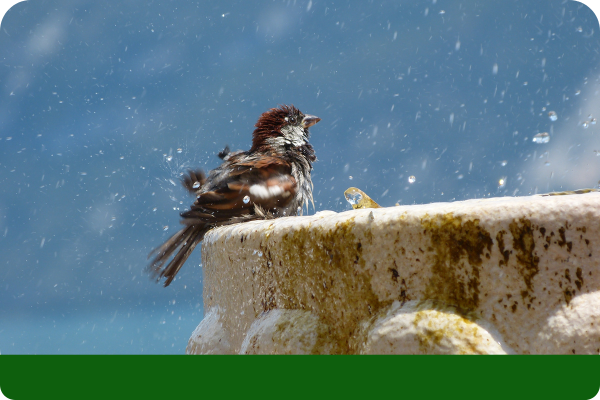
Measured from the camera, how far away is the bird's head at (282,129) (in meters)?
4.42

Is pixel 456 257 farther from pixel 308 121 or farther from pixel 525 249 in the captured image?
pixel 308 121

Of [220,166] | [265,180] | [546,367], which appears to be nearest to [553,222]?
[546,367]

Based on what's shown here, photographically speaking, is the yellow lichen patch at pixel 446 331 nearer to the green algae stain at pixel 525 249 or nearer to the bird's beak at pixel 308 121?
the green algae stain at pixel 525 249

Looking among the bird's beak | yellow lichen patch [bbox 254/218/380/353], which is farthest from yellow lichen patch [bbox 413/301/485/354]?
the bird's beak

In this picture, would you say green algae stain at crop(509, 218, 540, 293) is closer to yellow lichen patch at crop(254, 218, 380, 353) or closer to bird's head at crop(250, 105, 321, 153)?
yellow lichen patch at crop(254, 218, 380, 353)

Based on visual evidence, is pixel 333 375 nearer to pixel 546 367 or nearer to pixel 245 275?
pixel 546 367

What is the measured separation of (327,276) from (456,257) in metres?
0.51

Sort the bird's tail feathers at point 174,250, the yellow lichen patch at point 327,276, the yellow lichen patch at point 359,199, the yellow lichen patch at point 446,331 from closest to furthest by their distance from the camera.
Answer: the yellow lichen patch at point 446,331 < the yellow lichen patch at point 327,276 < the yellow lichen patch at point 359,199 < the bird's tail feathers at point 174,250

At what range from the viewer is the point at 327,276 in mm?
1685

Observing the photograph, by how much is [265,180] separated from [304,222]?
6.03ft

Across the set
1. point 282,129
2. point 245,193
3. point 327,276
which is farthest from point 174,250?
point 327,276

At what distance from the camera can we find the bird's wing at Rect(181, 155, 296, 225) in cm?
341

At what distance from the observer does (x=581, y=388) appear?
1228 mm

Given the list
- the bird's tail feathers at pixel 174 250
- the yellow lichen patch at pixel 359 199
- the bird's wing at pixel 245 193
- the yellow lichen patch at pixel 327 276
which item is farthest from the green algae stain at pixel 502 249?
the bird's tail feathers at pixel 174 250
